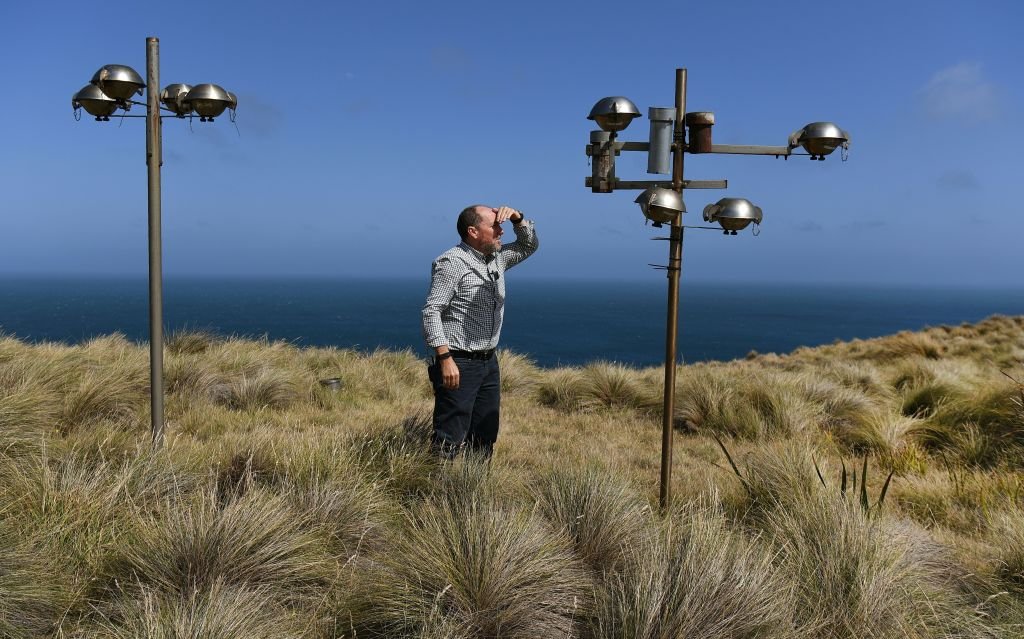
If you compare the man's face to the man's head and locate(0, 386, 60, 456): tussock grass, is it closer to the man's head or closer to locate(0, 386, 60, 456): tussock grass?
the man's head

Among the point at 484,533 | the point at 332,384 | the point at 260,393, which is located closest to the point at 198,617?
the point at 484,533

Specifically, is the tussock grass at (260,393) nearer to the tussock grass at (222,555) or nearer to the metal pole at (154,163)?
the metal pole at (154,163)

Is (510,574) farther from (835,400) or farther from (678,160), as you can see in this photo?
(835,400)

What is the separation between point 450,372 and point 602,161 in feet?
5.73

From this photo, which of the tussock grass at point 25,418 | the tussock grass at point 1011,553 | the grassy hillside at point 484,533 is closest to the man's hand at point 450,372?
the grassy hillside at point 484,533

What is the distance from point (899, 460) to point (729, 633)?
4.26 meters

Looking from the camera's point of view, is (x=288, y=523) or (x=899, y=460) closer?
(x=288, y=523)

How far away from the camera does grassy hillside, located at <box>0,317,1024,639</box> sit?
9.16 feet

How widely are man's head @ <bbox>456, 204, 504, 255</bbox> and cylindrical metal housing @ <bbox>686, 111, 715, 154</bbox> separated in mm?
1450

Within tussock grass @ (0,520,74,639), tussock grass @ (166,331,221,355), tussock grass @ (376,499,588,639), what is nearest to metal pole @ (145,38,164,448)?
tussock grass @ (0,520,74,639)

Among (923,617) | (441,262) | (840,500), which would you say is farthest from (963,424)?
(441,262)

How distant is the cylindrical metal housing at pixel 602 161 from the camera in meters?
4.39

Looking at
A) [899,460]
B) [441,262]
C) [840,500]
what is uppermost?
[441,262]

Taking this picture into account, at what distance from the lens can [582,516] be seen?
368 centimetres
